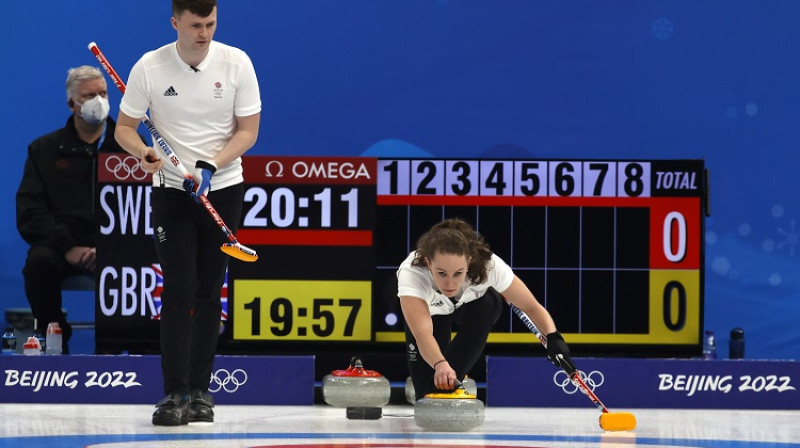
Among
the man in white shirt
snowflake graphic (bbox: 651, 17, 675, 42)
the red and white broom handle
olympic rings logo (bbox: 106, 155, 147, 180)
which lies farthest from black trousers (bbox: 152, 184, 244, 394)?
snowflake graphic (bbox: 651, 17, 675, 42)

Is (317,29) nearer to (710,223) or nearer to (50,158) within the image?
(50,158)

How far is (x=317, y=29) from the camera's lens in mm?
7387

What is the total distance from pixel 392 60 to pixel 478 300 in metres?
2.83

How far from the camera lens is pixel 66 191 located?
640 centimetres

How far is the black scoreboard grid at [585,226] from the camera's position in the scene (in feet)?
18.8

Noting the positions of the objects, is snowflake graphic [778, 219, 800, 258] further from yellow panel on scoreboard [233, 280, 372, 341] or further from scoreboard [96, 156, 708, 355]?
yellow panel on scoreboard [233, 280, 372, 341]

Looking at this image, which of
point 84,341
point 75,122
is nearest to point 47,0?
point 75,122

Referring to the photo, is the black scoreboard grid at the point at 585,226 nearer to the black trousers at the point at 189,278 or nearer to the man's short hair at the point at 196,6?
the black trousers at the point at 189,278

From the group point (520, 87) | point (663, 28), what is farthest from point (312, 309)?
point (663, 28)

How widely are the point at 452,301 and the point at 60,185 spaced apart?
2409 mm

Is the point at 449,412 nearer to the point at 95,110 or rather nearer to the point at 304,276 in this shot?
the point at 304,276

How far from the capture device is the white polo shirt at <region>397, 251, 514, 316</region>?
4605mm

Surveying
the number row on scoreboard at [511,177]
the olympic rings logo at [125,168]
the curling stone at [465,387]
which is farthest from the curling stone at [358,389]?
the olympic rings logo at [125,168]

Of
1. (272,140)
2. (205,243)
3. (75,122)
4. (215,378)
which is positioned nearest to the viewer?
(205,243)
